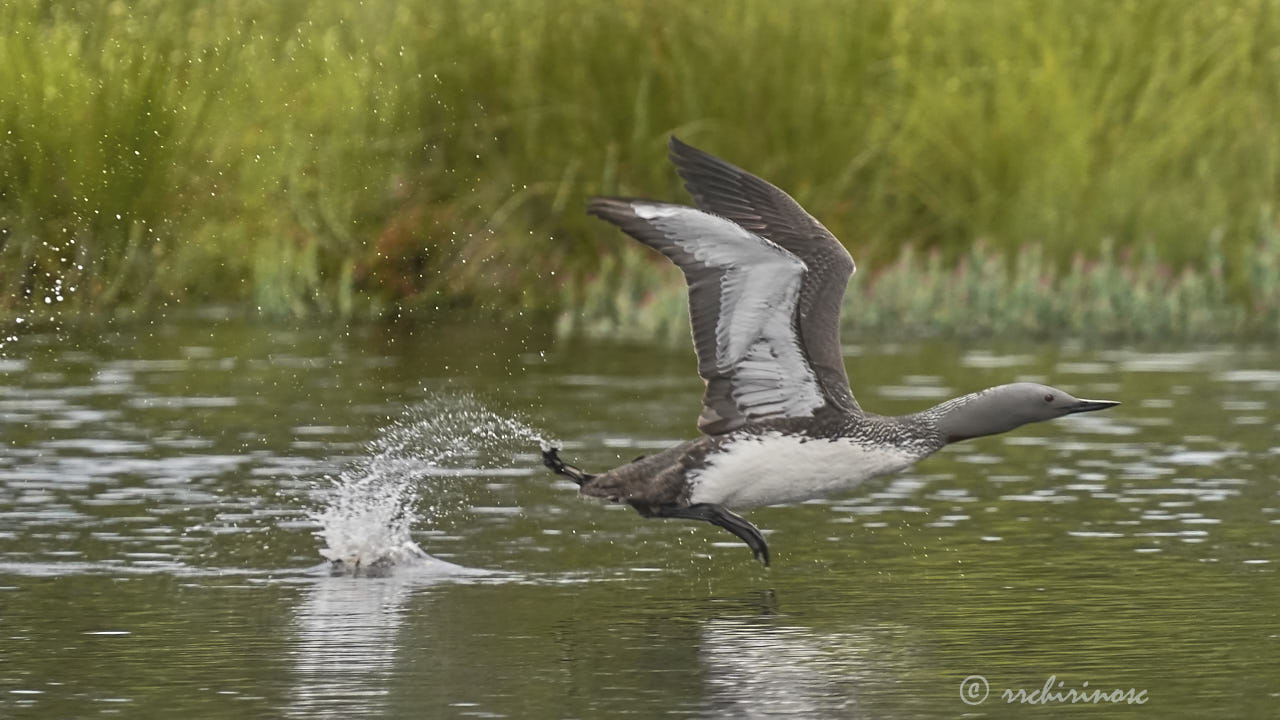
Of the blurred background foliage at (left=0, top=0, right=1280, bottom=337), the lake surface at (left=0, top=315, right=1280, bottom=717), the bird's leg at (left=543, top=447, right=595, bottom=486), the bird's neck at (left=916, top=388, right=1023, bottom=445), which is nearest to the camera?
the lake surface at (left=0, top=315, right=1280, bottom=717)

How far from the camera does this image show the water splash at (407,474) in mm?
11477

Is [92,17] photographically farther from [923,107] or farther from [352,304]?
[923,107]

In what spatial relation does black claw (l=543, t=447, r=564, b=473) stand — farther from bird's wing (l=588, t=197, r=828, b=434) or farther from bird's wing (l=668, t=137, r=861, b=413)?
bird's wing (l=668, t=137, r=861, b=413)

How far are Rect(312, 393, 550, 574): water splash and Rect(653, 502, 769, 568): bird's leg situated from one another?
1.51 metres

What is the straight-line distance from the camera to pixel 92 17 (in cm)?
2316

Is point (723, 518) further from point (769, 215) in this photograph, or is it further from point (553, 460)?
point (769, 215)

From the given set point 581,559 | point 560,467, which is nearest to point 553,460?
point 560,467

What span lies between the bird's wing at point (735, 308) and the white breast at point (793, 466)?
0.58ft

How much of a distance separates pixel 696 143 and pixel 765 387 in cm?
1399

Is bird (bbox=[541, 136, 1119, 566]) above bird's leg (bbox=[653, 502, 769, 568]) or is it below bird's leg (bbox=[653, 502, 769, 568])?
above

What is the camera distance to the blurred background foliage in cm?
2311

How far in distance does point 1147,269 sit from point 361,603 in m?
13.8

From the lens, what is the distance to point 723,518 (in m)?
10.4

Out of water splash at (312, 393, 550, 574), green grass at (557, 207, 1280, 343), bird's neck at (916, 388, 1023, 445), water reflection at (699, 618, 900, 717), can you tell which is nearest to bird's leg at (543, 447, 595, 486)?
water splash at (312, 393, 550, 574)
